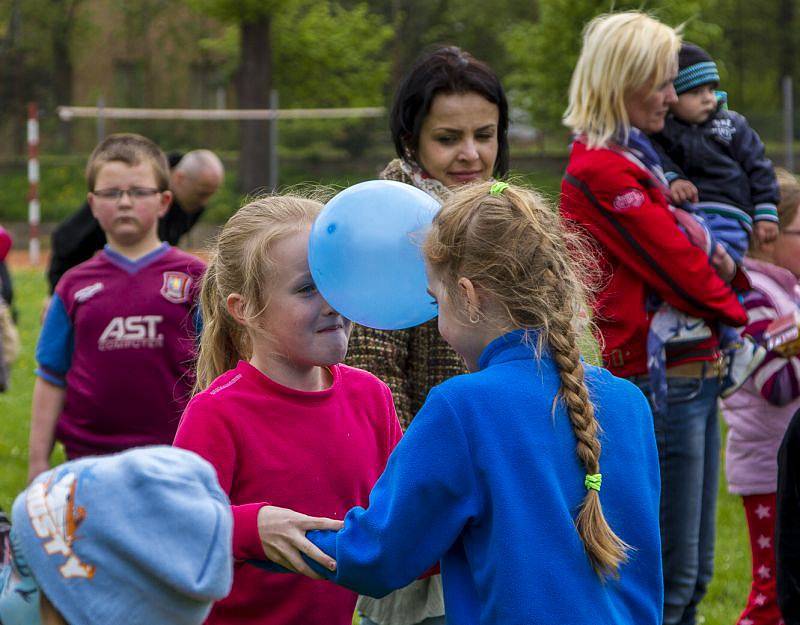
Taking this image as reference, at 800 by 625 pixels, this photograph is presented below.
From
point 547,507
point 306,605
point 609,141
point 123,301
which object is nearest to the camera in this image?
point 547,507

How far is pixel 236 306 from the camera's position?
2.64 metres

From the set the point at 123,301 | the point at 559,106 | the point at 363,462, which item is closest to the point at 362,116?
the point at 559,106

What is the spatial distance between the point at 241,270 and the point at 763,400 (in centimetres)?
249

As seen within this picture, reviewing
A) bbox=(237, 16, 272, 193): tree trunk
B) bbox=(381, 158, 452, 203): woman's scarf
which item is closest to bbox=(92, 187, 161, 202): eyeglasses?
bbox=(381, 158, 452, 203): woman's scarf

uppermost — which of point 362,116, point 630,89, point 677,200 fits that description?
point 630,89

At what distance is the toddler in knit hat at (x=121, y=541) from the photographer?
1.61 metres

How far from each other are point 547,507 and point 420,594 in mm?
1172

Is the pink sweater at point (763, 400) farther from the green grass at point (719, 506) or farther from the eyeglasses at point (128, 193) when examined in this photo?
the eyeglasses at point (128, 193)

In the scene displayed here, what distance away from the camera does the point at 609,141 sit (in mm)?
3828

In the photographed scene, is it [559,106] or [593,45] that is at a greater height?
[593,45]

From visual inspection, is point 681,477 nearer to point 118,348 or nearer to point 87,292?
point 118,348

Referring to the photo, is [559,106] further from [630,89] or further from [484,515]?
[484,515]

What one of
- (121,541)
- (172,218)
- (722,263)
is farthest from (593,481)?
(172,218)

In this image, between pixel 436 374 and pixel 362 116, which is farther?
pixel 362 116
